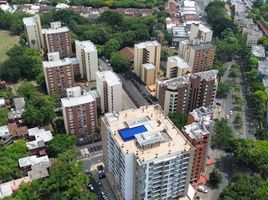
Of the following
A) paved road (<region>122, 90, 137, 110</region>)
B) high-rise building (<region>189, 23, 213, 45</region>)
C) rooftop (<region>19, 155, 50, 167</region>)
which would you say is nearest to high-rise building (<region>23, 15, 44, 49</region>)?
paved road (<region>122, 90, 137, 110</region>)

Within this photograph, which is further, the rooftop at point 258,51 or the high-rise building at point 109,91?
the rooftop at point 258,51

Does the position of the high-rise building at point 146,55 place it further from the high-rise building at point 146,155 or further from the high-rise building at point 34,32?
the high-rise building at point 146,155

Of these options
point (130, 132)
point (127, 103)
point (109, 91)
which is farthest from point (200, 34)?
point (130, 132)

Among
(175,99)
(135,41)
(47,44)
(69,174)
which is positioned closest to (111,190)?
(69,174)

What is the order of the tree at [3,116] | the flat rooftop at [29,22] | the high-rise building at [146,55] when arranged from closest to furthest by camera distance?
the tree at [3,116] → the high-rise building at [146,55] → the flat rooftop at [29,22]

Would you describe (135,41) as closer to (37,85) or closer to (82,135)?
(37,85)

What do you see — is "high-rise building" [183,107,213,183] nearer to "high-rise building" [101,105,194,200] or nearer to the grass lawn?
"high-rise building" [101,105,194,200]

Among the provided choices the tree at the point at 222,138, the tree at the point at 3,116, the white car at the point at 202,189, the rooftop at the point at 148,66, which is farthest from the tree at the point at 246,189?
the tree at the point at 3,116
